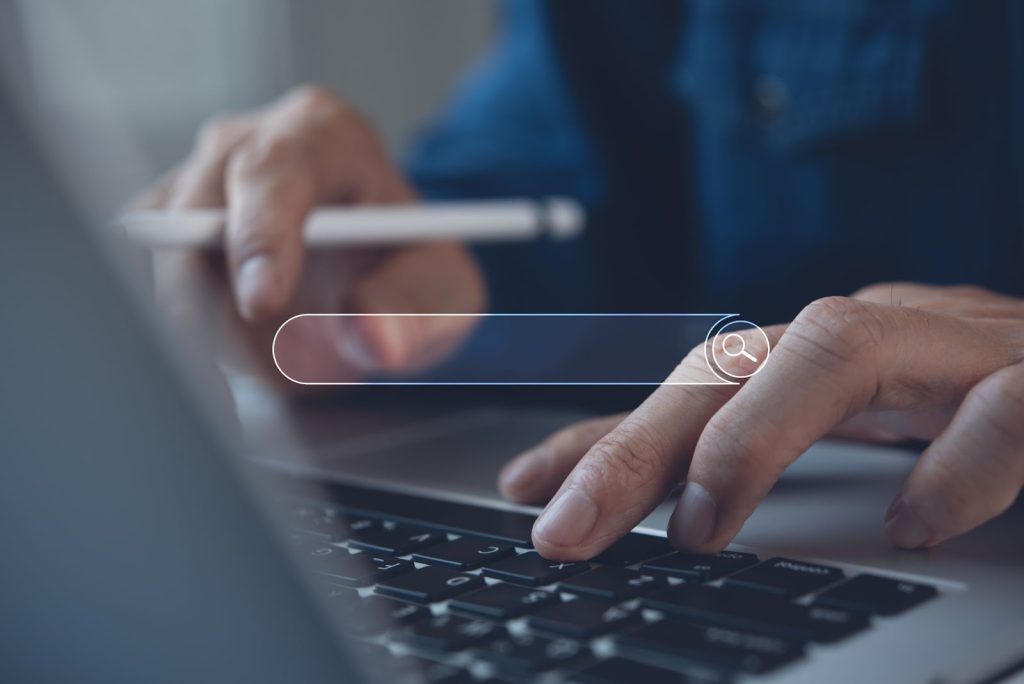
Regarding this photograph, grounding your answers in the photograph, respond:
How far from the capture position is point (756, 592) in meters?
0.29

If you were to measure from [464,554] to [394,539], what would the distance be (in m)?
0.03

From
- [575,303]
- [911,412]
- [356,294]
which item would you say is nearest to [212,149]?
[356,294]

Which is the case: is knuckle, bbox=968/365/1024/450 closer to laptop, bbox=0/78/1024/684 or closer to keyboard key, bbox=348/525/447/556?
laptop, bbox=0/78/1024/684

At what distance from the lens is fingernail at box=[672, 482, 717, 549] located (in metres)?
0.32

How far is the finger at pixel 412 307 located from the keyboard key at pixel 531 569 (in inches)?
3.3

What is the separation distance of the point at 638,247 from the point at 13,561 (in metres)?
0.80

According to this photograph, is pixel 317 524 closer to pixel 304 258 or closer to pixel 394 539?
pixel 394 539

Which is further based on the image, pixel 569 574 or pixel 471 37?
pixel 471 37

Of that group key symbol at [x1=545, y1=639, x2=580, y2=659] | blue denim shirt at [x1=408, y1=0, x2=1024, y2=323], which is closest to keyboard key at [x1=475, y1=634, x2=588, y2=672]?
key symbol at [x1=545, y1=639, x2=580, y2=659]

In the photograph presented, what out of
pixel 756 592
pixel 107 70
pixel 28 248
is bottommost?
pixel 756 592

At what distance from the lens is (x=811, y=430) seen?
327 mm

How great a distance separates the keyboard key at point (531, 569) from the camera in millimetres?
303

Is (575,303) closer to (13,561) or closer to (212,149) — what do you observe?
(212,149)

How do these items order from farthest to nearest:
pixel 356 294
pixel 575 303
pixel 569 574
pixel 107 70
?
pixel 107 70 → pixel 575 303 → pixel 356 294 → pixel 569 574
